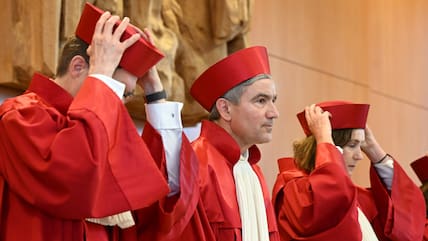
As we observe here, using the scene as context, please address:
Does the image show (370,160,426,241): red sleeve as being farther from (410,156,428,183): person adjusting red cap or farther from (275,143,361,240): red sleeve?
(410,156,428,183): person adjusting red cap

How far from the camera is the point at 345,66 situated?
6.17 m

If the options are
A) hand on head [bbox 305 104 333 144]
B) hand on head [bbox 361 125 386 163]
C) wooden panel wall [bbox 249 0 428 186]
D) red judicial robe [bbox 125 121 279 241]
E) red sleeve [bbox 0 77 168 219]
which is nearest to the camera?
red sleeve [bbox 0 77 168 219]

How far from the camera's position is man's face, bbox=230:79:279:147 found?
2990mm

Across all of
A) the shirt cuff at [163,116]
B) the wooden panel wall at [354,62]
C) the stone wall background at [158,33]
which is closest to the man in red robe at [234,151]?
the shirt cuff at [163,116]

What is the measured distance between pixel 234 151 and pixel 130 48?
808 millimetres

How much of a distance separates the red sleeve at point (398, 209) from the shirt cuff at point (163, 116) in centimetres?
166

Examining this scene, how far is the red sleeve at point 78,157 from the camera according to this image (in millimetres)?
1992

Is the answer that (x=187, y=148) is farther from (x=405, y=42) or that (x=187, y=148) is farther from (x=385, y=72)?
(x=405, y=42)

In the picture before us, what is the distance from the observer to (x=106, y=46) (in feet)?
7.22

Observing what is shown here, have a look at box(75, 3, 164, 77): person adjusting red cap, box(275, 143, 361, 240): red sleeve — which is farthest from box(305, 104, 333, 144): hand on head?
box(75, 3, 164, 77): person adjusting red cap

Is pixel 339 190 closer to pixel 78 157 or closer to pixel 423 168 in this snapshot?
pixel 78 157

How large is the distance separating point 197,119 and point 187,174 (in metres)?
1.89

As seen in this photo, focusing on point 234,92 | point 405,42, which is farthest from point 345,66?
point 234,92

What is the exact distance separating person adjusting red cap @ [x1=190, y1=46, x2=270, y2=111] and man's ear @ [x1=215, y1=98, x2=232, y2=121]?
22mm
